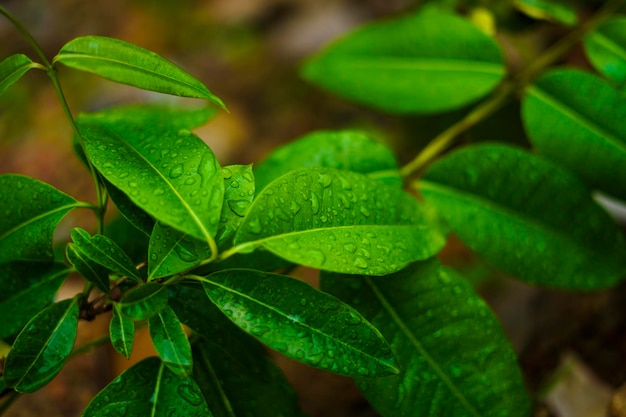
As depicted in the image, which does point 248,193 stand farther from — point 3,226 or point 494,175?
point 494,175

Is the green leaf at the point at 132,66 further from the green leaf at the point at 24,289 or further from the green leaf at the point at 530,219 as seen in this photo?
the green leaf at the point at 530,219

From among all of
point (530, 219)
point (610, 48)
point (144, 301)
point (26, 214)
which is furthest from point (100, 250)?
point (610, 48)

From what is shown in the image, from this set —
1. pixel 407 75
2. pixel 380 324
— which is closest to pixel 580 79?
pixel 407 75

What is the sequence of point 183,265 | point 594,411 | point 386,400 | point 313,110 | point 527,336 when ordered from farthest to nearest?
point 313,110 → point 527,336 → point 594,411 → point 386,400 → point 183,265

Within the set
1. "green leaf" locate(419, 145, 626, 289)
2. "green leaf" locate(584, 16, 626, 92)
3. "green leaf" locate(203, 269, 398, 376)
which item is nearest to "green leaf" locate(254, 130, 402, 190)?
"green leaf" locate(419, 145, 626, 289)

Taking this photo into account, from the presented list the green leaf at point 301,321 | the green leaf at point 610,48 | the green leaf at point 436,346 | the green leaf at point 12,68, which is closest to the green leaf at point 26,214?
the green leaf at point 12,68

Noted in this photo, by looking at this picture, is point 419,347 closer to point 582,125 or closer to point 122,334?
point 122,334
